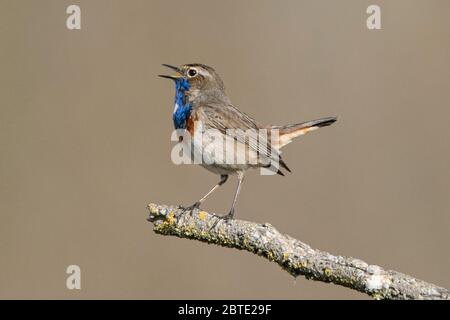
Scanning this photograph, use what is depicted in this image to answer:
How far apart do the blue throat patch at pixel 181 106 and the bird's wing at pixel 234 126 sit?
106 mm

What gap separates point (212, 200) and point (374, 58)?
125 inches

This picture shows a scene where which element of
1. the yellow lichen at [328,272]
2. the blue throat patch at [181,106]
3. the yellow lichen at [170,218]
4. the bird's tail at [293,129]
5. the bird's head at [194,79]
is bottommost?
the yellow lichen at [328,272]

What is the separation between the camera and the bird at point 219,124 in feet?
21.9

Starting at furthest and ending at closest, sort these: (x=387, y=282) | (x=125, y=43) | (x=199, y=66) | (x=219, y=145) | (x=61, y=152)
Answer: (x=125, y=43) → (x=61, y=152) → (x=199, y=66) → (x=219, y=145) → (x=387, y=282)

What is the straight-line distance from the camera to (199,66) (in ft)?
23.5

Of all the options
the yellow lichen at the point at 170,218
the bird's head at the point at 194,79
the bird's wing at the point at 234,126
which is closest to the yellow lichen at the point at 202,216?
the yellow lichen at the point at 170,218

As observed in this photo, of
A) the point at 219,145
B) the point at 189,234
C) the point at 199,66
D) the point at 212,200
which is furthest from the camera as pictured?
the point at 212,200

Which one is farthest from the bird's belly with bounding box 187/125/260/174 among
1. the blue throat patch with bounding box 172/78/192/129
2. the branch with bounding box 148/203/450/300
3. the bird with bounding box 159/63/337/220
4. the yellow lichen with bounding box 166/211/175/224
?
the yellow lichen with bounding box 166/211/175/224

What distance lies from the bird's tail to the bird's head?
77cm

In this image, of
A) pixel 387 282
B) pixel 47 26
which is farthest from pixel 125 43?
pixel 387 282

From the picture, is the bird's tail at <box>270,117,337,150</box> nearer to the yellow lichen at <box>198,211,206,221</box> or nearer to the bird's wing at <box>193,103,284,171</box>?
the bird's wing at <box>193,103,284,171</box>

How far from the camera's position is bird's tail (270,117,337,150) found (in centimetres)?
721

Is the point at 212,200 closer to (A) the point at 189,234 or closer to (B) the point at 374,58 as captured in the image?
(B) the point at 374,58

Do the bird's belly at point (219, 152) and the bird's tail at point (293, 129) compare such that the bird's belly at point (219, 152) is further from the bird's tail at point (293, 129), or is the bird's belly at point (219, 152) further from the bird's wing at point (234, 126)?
the bird's tail at point (293, 129)
